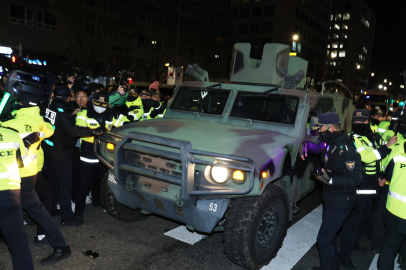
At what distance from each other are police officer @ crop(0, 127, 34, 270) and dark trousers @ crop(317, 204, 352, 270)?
9.84 ft

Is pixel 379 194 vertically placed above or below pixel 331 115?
below

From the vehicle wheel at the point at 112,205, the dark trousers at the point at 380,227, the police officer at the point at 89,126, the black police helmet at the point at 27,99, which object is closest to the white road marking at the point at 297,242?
the dark trousers at the point at 380,227

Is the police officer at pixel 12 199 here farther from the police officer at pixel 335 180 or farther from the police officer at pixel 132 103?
the police officer at pixel 132 103

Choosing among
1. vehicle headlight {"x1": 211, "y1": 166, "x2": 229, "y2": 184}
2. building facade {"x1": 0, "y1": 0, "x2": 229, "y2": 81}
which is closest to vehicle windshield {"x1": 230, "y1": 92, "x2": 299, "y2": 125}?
vehicle headlight {"x1": 211, "y1": 166, "x2": 229, "y2": 184}

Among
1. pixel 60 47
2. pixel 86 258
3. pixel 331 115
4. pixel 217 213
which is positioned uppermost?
pixel 60 47

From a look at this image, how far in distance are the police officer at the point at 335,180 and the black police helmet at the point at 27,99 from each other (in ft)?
10.3

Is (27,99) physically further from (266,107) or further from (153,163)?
(266,107)

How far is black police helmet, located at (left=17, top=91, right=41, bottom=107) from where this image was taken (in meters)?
3.44

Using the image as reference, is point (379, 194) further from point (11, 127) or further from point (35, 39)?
point (35, 39)

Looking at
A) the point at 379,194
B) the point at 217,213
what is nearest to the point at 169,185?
the point at 217,213

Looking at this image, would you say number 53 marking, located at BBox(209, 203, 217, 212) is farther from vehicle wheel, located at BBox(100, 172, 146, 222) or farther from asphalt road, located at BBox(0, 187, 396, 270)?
vehicle wheel, located at BBox(100, 172, 146, 222)

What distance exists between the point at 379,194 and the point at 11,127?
A: 4655 mm

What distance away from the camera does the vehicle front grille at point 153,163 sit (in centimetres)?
344

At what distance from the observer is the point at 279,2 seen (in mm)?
55281
